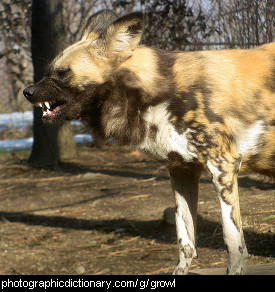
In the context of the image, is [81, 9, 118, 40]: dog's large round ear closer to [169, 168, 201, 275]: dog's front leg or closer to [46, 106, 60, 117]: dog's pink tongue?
[46, 106, 60, 117]: dog's pink tongue

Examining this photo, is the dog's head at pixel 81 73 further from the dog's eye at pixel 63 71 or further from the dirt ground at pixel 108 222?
the dirt ground at pixel 108 222

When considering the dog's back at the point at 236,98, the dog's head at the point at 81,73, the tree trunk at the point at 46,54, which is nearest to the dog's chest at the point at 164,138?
the dog's back at the point at 236,98

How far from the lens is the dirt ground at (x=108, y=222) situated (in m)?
3.87

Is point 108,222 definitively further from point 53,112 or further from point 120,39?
point 120,39

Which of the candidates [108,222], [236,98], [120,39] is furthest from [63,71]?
[108,222]

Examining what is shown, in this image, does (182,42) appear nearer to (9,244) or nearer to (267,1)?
(267,1)

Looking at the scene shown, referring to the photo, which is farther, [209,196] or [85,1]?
[85,1]

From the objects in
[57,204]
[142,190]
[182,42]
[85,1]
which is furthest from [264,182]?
[85,1]

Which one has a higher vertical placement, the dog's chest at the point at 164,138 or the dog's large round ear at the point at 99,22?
the dog's large round ear at the point at 99,22

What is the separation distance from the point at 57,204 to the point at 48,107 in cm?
274

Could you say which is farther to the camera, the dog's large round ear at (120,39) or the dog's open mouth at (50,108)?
the dog's open mouth at (50,108)

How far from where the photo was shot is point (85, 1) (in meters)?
8.79

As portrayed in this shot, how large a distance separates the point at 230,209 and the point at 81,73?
1.29 metres

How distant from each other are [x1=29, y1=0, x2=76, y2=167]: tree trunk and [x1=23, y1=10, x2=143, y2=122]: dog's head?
4.06 meters
